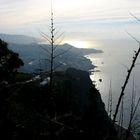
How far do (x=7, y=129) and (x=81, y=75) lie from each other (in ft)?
135

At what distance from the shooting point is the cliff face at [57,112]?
1729cm

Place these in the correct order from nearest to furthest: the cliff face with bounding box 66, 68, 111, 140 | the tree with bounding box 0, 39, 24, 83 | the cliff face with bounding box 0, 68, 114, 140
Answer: the cliff face with bounding box 0, 68, 114, 140 < the tree with bounding box 0, 39, 24, 83 < the cliff face with bounding box 66, 68, 111, 140

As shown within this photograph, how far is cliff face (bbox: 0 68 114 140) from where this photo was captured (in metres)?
17.3

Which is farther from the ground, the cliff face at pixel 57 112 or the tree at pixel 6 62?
the tree at pixel 6 62

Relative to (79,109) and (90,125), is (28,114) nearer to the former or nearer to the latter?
(90,125)

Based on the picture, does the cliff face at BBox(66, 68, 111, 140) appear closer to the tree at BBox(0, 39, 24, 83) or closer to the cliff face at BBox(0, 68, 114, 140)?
the cliff face at BBox(0, 68, 114, 140)

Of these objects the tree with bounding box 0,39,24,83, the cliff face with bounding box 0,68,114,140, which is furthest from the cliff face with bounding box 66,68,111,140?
the tree with bounding box 0,39,24,83

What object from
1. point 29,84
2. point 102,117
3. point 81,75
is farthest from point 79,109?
point 81,75

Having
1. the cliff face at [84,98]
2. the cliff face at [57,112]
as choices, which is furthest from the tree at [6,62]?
the cliff face at [84,98]

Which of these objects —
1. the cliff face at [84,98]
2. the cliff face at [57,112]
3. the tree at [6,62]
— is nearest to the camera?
the cliff face at [57,112]

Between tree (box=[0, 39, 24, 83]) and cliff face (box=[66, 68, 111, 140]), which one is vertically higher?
tree (box=[0, 39, 24, 83])

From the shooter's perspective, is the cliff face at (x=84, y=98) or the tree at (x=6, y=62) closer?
the tree at (x=6, y=62)

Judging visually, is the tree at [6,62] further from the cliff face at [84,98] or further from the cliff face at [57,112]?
the cliff face at [84,98]

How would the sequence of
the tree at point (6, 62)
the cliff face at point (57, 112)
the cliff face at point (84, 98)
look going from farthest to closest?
the cliff face at point (84, 98)
the tree at point (6, 62)
the cliff face at point (57, 112)
